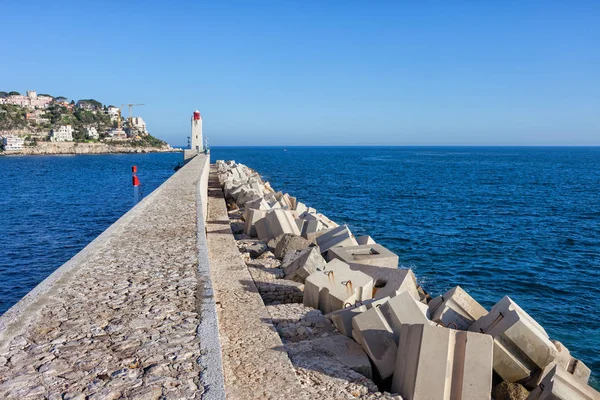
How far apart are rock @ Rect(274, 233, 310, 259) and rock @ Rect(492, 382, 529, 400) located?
13.6 ft

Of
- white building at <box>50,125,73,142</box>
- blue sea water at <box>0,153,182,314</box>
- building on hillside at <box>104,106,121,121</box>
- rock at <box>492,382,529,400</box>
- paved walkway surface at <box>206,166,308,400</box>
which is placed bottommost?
blue sea water at <box>0,153,182,314</box>

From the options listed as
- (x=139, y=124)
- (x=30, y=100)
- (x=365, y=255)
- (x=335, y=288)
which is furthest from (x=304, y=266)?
(x=30, y=100)

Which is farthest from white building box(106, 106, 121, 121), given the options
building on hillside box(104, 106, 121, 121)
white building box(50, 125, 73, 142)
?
white building box(50, 125, 73, 142)

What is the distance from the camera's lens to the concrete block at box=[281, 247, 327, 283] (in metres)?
6.51

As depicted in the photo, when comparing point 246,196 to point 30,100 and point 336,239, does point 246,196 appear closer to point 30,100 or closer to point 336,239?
point 336,239

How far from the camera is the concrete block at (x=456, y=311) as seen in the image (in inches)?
202

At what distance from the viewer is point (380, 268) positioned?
22.9 ft

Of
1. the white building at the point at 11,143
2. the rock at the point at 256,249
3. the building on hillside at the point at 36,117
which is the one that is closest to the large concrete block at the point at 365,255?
the rock at the point at 256,249

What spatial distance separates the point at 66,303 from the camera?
458cm

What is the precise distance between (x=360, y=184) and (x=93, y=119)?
376ft

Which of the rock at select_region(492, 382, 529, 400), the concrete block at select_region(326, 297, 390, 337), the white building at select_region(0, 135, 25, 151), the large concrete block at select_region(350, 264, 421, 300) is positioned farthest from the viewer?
the white building at select_region(0, 135, 25, 151)

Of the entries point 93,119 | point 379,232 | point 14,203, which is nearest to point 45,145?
point 93,119

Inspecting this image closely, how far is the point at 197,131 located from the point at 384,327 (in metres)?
40.7

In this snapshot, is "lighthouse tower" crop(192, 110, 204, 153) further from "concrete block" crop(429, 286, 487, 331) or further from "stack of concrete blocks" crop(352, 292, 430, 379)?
"stack of concrete blocks" crop(352, 292, 430, 379)
